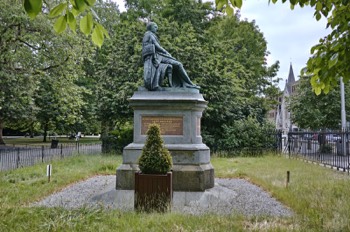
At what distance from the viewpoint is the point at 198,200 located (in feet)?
26.7

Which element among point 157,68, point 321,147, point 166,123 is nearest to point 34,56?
point 157,68

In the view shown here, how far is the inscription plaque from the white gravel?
5.31 feet

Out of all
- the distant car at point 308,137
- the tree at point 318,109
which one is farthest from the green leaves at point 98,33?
the tree at point 318,109

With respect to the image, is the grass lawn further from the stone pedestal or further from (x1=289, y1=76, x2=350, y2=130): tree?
(x1=289, y1=76, x2=350, y2=130): tree

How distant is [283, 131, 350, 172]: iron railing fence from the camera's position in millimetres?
15852

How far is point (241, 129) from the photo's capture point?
2197 cm

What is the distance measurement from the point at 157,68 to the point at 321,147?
11855 millimetres

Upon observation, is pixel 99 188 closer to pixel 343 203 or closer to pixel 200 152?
pixel 200 152

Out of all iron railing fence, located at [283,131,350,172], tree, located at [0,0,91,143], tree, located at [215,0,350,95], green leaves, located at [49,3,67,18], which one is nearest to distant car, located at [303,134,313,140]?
iron railing fence, located at [283,131,350,172]

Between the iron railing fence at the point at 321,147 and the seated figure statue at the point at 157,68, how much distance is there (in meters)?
8.45

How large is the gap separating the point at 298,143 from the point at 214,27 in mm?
13473

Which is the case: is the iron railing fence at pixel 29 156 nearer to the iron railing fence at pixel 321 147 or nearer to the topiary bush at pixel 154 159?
the topiary bush at pixel 154 159

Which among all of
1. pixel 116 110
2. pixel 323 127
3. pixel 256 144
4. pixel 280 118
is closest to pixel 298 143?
pixel 256 144

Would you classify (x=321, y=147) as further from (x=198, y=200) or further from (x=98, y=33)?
(x=98, y=33)
